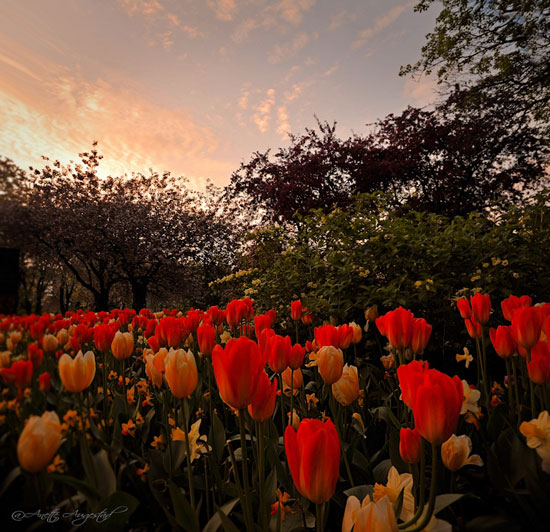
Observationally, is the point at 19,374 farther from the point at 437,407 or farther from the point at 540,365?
the point at 540,365

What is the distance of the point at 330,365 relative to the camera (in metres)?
1.09

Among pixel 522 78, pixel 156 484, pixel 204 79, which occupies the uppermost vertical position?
pixel 522 78

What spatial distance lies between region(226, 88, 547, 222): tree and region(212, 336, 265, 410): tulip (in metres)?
10.3

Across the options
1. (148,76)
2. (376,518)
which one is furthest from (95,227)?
(376,518)

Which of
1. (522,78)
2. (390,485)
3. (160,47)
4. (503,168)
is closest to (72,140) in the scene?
(160,47)

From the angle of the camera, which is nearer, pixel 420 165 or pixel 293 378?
pixel 293 378

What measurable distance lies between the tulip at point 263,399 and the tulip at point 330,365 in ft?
1.13

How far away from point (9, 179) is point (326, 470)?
967 millimetres

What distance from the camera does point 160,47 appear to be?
3.70ft

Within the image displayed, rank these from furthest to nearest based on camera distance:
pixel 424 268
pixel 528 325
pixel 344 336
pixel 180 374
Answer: pixel 424 268, pixel 344 336, pixel 528 325, pixel 180 374

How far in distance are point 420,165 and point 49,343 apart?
42.2 ft

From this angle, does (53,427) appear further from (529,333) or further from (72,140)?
(529,333)

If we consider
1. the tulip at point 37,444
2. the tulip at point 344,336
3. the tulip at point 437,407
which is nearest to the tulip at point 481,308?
the tulip at point 344,336

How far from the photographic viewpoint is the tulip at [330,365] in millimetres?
1082
